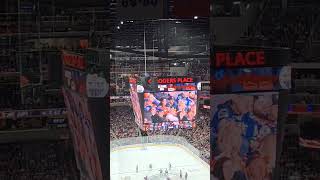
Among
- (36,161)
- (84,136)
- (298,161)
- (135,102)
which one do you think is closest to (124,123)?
(135,102)

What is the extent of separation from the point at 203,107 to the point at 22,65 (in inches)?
107

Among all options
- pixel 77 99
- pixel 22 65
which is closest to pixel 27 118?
pixel 22 65

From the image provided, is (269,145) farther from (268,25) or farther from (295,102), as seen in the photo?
(295,102)

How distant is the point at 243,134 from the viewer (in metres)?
3.02

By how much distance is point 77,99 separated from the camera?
3236mm

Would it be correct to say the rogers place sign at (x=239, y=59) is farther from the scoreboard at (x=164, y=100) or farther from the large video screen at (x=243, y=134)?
the scoreboard at (x=164, y=100)

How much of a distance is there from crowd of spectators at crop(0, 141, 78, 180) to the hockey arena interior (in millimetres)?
16

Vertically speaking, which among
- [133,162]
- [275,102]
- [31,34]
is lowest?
[133,162]

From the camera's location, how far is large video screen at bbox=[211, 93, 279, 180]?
2988 millimetres

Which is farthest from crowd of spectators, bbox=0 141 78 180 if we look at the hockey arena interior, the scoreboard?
the scoreboard

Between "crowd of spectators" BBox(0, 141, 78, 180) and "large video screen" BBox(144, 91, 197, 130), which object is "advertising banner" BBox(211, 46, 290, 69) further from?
"crowd of spectators" BBox(0, 141, 78, 180)

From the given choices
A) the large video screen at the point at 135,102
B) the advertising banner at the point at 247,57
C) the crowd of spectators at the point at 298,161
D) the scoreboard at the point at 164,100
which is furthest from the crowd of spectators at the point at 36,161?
the advertising banner at the point at 247,57

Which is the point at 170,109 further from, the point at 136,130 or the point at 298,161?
the point at 298,161

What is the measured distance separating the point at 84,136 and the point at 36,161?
452 cm
